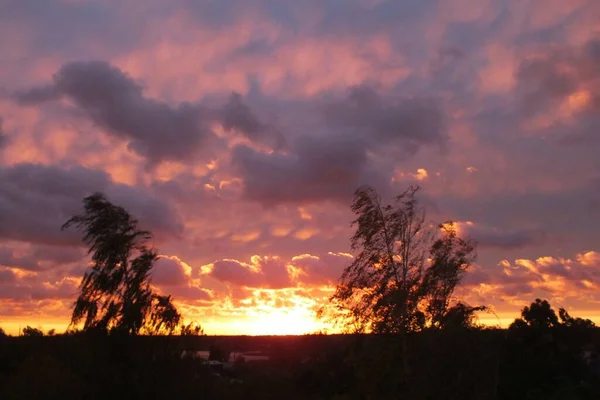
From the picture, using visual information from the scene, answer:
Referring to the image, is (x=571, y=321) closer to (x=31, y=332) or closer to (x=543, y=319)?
(x=543, y=319)

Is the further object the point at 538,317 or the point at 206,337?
the point at 538,317

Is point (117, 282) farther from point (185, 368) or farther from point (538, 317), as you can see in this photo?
point (538, 317)

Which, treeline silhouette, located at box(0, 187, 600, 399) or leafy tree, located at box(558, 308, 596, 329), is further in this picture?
leafy tree, located at box(558, 308, 596, 329)

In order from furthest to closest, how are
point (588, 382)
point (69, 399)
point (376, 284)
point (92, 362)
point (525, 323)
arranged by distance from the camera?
point (525, 323), point (588, 382), point (376, 284), point (92, 362), point (69, 399)

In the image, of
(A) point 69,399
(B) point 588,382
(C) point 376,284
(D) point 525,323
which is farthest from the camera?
(D) point 525,323

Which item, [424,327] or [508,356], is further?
[508,356]

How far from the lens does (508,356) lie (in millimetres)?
47906

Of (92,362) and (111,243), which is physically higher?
(111,243)

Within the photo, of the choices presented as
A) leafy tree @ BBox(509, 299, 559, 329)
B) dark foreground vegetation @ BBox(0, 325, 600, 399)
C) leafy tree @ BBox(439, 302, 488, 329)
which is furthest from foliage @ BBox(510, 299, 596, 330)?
leafy tree @ BBox(439, 302, 488, 329)

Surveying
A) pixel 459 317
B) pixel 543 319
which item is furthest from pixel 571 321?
pixel 459 317

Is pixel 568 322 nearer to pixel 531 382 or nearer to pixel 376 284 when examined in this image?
pixel 531 382

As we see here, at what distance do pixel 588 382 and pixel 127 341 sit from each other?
31.8 meters

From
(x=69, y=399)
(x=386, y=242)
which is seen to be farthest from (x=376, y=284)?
(x=69, y=399)

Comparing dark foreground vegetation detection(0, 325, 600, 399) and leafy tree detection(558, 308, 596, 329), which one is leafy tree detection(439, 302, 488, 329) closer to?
dark foreground vegetation detection(0, 325, 600, 399)
